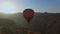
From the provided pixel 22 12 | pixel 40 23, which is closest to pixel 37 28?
pixel 40 23

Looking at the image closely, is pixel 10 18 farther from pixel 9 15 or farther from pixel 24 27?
pixel 24 27

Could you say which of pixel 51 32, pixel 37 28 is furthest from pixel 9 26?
pixel 51 32

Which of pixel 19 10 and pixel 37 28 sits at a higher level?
pixel 19 10

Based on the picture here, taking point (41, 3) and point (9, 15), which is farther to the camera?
point (41, 3)

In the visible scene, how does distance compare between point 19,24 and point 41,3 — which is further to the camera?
point 41,3

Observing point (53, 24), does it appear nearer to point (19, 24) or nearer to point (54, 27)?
point (54, 27)

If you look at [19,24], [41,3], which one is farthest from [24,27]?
[41,3]

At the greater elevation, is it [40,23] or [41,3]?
[41,3]
